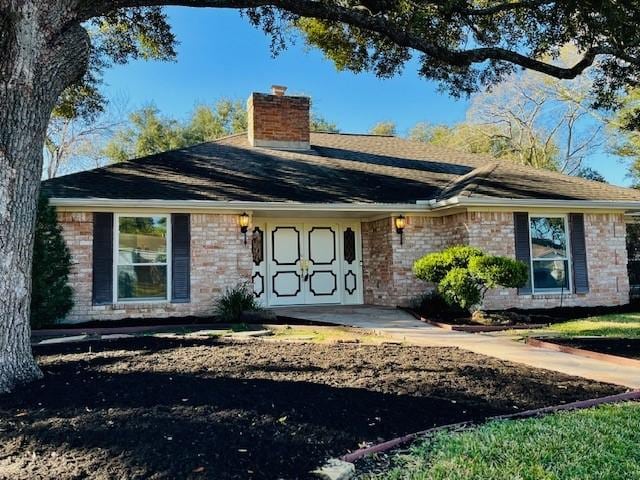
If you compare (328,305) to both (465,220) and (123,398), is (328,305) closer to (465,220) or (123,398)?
(465,220)

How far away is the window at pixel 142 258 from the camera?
9719 mm

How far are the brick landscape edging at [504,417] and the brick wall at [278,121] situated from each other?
11.1 metres

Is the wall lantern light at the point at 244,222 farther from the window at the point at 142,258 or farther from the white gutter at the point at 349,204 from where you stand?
the window at the point at 142,258

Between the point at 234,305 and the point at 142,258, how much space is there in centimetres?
204

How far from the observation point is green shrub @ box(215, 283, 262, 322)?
9.52m

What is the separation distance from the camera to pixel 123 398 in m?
3.72

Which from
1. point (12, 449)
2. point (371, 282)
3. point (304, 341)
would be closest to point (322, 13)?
point (304, 341)

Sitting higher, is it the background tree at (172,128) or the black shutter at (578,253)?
the background tree at (172,128)

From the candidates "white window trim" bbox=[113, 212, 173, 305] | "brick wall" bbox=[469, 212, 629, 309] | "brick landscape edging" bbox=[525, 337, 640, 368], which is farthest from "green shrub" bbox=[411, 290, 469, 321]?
"white window trim" bbox=[113, 212, 173, 305]

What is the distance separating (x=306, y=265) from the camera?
12.2 meters

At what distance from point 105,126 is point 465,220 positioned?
2322 centimetres

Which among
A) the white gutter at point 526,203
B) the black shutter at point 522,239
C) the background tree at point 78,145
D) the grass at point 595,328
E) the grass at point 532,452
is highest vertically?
the background tree at point 78,145

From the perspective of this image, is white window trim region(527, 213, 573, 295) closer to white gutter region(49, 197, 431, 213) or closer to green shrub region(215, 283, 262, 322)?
white gutter region(49, 197, 431, 213)

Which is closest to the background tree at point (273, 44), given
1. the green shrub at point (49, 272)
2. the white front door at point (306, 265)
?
the green shrub at point (49, 272)
